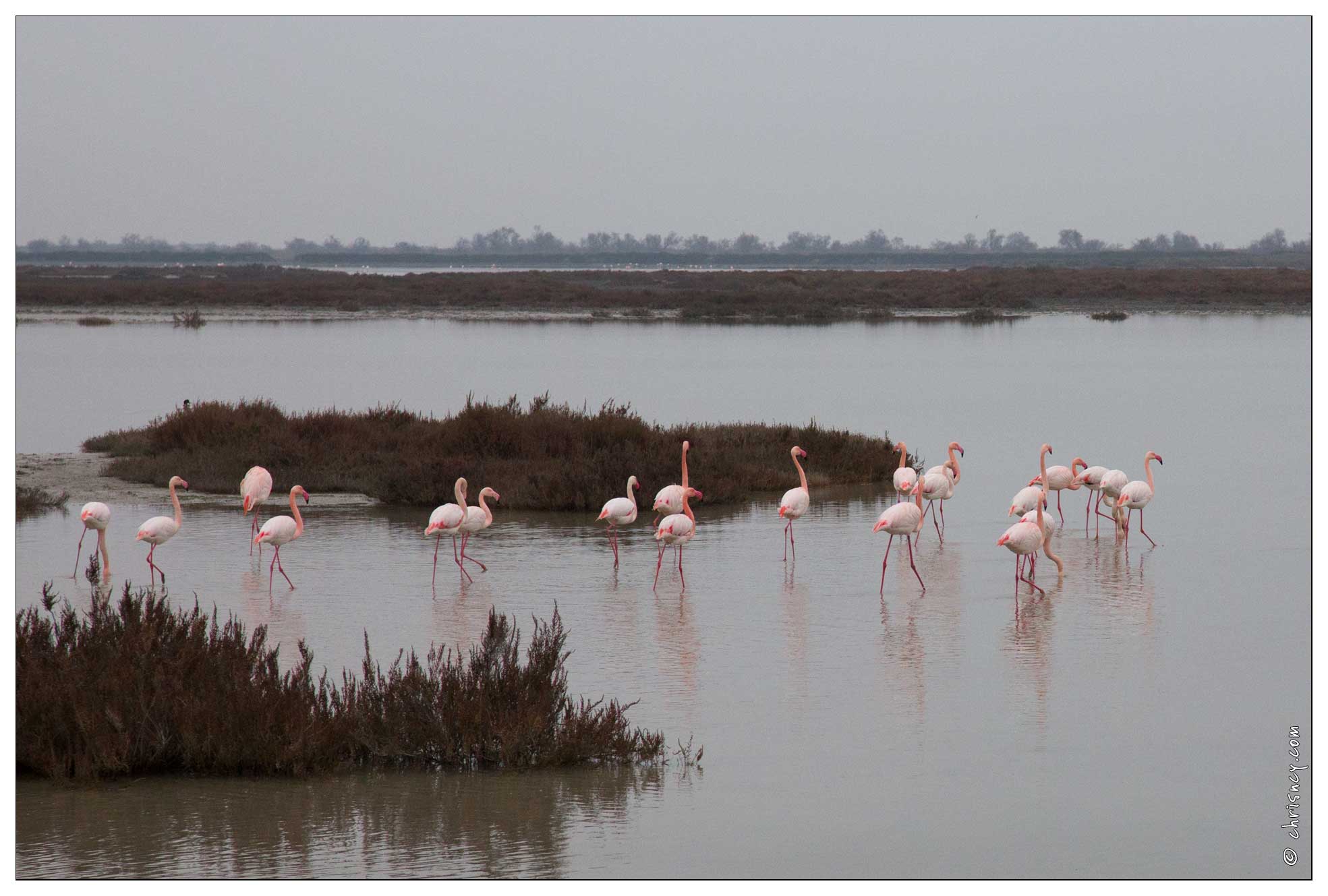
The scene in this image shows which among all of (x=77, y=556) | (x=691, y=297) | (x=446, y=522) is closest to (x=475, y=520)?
(x=446, y=522)

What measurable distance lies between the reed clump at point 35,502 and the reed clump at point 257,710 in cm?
850

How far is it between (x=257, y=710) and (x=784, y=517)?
7332mm

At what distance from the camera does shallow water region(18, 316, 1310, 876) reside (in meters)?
6.84

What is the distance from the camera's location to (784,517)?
558 inches

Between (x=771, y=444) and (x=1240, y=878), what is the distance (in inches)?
541

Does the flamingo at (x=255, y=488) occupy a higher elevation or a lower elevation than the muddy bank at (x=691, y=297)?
lower

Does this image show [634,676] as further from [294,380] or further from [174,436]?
[294,380]

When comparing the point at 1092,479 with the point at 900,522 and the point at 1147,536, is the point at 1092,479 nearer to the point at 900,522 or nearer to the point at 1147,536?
the point at 1147,536

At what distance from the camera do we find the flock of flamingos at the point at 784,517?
1241 centimetres

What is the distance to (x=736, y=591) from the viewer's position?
41.0 ft

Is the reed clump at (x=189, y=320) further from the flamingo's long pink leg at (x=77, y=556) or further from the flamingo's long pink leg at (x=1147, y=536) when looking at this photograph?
→ the flamingo's long pink leg at (x=1147, y=536)

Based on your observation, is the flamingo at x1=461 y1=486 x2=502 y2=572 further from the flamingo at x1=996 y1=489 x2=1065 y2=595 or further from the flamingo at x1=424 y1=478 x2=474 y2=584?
the flamingo at x1=996 y1=489 x2=1065 y2=595

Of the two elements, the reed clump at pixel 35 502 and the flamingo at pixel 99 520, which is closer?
the flamingo at pixel 99 520

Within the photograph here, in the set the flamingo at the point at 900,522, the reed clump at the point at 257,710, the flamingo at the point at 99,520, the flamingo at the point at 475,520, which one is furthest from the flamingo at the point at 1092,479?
the flamingo at the point at 99,520
